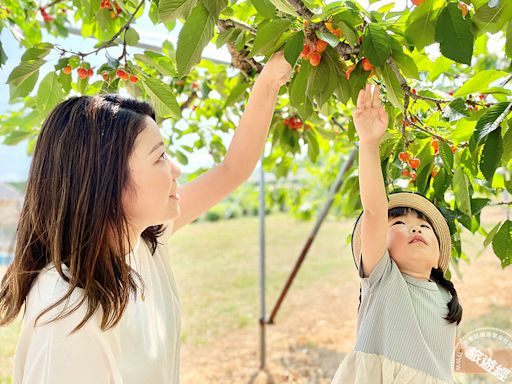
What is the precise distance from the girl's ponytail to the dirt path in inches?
90.2

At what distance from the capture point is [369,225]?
1156 mm

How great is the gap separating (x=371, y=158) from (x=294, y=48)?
0.27 m

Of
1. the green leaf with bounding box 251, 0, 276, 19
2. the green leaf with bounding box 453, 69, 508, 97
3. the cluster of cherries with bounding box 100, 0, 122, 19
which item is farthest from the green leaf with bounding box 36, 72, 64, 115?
the green leaf with bounding box 453, 69, 508, 97

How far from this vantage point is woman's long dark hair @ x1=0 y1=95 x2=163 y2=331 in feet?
3.30

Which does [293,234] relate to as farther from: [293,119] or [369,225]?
[369,225]

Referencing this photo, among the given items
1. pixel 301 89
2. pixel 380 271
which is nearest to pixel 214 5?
pixel 301 89

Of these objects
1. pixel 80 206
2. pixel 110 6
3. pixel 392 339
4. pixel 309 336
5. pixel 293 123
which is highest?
pixel 110 6

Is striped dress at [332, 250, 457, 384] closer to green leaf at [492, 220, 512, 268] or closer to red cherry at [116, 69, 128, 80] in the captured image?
green leaf at [492, 220, 512, 268]

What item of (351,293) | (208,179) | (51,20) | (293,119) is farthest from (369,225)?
(351,293)

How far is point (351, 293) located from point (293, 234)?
3.02 meters

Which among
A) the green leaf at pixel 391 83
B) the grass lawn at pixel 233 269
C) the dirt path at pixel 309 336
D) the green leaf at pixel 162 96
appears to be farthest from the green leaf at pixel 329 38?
the dirt path at pixel 309 336

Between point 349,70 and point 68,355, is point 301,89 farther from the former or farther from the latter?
point 68,355

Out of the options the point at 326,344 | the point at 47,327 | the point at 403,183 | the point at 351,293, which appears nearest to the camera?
the point at 47,327

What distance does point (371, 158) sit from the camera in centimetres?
109
